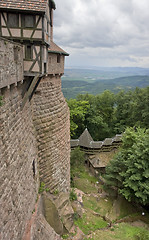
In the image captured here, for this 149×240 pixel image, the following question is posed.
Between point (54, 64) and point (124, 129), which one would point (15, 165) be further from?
point (124, 129)

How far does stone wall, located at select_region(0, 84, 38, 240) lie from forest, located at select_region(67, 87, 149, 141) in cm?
1650

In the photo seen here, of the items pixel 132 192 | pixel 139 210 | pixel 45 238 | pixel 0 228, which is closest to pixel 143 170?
pixel 132 192

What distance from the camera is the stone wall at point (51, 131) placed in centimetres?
796

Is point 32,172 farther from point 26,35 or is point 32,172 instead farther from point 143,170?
point 143,170

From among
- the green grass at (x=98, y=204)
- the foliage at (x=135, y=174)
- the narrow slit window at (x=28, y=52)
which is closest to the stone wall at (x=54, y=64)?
the narrow slit window at (x=28, y=52)

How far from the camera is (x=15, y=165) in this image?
5.43 m

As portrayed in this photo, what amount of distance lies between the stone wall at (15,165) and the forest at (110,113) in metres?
16.5

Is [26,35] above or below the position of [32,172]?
above

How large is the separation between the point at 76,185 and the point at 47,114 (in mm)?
11454

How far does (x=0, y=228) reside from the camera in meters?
4.36

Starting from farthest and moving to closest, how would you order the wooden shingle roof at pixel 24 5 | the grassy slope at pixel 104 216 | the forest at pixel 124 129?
the forest at pixel 124 129
the grassy slope at pixel 104 216
the wooden shingle roof at pixel 24 5

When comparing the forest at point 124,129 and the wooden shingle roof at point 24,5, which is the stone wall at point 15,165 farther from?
the forest at point 124,129

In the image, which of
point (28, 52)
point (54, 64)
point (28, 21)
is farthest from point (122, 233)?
point (28, 21)

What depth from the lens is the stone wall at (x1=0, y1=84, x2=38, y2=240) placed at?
4609mm
